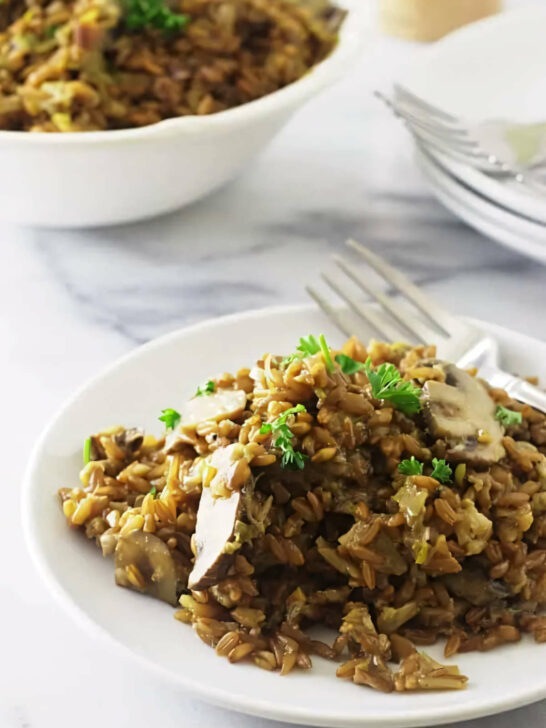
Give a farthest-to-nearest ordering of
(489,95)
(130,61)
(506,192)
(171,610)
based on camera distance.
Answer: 1. (489,95)
2. (130,61)
3. (506,192)
4. (171,610)

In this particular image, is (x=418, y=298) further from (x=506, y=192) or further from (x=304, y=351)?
(x=304, y=351)

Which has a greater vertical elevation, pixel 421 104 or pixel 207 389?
pixel 421 104

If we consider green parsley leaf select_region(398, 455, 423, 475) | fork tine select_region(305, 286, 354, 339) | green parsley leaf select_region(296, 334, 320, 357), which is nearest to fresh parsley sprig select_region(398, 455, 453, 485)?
green parsley leaf select_region(398, 455, 423, 475)

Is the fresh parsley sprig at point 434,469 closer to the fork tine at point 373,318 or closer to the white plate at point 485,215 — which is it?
the fork tine at point 373,318

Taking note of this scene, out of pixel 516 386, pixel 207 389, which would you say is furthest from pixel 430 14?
pixel 207 389

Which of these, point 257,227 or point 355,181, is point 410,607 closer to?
point 257,227

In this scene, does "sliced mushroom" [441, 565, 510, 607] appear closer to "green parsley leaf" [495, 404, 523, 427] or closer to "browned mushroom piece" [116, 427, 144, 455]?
"green parsley leaf" [495, 404, 523, 427]

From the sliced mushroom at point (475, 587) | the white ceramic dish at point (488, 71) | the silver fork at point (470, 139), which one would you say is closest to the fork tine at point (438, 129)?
the silver fork at point (470, 139)
